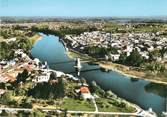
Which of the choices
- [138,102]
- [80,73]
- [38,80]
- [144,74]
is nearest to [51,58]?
[80,73]

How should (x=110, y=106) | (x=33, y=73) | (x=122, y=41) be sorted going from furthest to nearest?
(x=122, y=41) → (x=33, y=73) → (x=110, y=106)

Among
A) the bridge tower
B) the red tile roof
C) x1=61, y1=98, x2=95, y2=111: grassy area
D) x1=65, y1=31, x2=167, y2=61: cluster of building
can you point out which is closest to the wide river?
the bridge tower

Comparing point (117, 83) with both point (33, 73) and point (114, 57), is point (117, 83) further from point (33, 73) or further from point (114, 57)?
point (114, 57)

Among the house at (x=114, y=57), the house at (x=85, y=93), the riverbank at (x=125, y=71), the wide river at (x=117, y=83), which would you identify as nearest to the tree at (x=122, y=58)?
the house at (x=114, y=57)

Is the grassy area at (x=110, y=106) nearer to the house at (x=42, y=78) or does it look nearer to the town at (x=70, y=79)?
the town at (x=70, y=79)

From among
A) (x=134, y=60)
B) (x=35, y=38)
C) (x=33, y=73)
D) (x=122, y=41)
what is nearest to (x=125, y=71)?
(x=134, y=60)

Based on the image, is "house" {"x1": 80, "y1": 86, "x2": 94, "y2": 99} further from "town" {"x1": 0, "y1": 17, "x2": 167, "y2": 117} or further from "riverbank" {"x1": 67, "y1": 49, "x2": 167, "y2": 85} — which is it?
"riverbank" {"x1": 67, "y1": 49, "x2": 167, "y2": 85}
